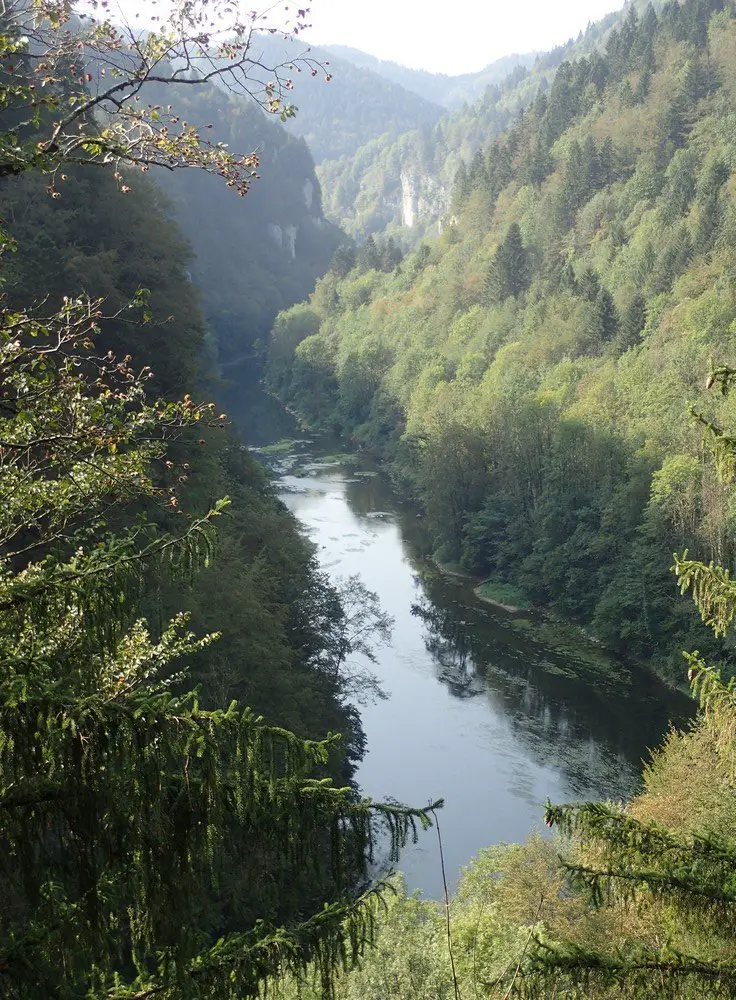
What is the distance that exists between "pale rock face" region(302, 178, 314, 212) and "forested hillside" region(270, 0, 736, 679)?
8496 cm

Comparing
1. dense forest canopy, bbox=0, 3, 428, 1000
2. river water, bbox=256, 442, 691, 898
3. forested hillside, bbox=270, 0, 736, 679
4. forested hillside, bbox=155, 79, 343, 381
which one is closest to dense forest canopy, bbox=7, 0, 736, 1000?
dense forest canopy, bbox=0, 3, 428, 1000

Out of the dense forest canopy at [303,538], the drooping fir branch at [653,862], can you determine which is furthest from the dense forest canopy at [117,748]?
the drooping fir branch at [653,862]

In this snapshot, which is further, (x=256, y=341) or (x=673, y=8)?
(x=256, y=341)

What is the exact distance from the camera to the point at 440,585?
46.6 m

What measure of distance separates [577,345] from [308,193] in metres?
143

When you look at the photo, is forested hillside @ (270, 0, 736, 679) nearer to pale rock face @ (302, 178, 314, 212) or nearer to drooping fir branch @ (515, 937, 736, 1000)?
drooping fir branch @ (515, 937, 736, 1000)

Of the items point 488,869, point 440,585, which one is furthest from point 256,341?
point 488,869

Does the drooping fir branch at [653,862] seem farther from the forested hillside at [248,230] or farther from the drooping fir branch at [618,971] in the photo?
the forested hillside at [248,230]

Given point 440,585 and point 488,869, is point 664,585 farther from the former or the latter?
point 488,869

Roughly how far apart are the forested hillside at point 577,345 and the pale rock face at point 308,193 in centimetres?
8496

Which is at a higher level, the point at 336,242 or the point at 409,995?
the point at 336,242

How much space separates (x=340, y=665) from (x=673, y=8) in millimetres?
82055

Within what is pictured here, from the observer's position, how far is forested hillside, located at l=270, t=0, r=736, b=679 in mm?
41531

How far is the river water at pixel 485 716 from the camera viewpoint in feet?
88.0
